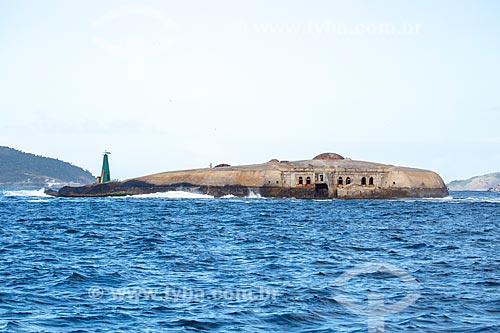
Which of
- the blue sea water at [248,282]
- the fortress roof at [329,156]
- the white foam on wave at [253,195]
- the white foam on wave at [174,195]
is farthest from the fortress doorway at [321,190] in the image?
the blue sea water at [248,282]

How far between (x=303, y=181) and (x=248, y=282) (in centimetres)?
8095

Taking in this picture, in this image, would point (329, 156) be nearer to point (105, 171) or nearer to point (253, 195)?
point (253, 195)

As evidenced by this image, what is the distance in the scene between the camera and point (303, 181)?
102 m

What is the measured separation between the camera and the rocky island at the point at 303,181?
102 metres

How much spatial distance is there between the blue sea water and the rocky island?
63.0 meters

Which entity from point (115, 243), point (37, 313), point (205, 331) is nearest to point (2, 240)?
point (115, 243)

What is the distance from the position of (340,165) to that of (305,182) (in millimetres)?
5531

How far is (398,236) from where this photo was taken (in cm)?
3747

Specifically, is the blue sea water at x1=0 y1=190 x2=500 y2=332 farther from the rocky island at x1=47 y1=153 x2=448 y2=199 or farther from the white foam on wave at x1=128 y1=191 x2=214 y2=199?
the white foam on wave at x1=128 y1=191 x2=214 y2=199

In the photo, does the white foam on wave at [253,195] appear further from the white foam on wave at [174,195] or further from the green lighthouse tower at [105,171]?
the green lighthouse tower at [105,171]

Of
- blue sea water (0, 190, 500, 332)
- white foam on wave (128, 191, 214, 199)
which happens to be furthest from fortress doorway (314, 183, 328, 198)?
blue sea water (0, 190, 500, 332)

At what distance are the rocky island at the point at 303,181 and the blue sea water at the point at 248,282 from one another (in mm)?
62955

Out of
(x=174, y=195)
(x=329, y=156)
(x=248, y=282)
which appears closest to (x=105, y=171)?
(x=174, y=195)

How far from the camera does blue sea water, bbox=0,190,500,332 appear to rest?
17.0 metres
